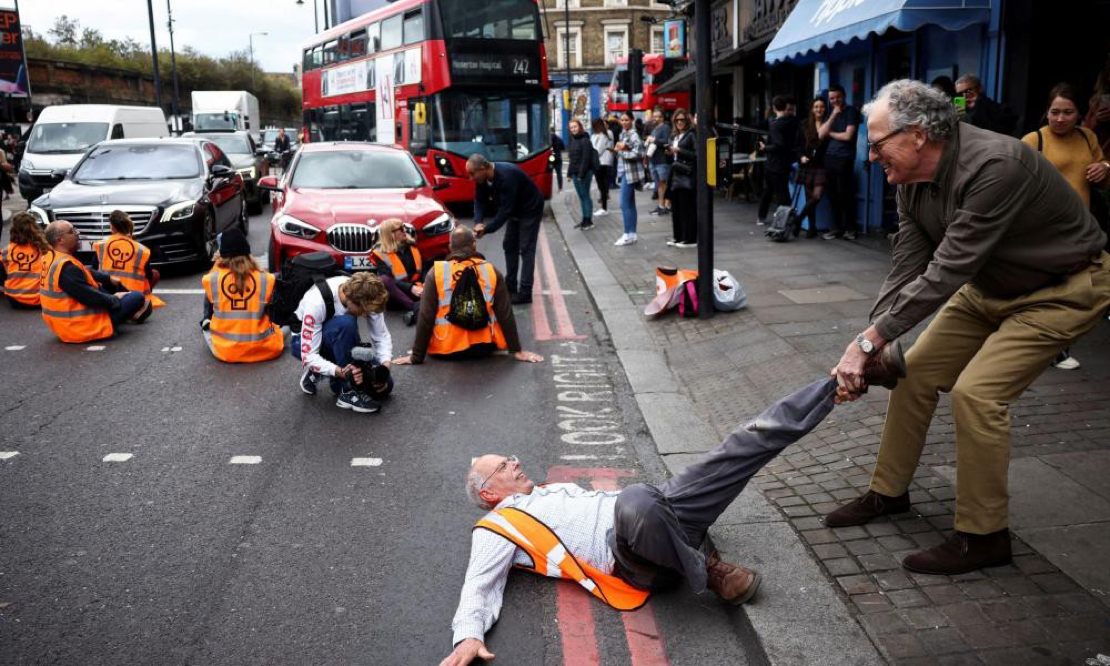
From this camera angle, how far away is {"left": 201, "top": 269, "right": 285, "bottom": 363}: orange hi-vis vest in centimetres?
770

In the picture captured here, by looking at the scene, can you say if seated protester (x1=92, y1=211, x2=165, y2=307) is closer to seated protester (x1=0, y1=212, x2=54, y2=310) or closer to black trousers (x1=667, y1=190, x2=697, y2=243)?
seated protester (x1=0, y1=212, x2=54, y2=310)

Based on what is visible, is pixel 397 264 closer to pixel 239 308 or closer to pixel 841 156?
pixel 239 308

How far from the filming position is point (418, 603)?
3840 millimetres

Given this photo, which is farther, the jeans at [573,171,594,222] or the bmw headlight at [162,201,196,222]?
the jeans at [573,171,594,222]

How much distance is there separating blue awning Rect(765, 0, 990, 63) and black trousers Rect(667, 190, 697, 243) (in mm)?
2201

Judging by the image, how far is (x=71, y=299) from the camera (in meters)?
8.45

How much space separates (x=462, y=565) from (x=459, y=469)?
1.23 m

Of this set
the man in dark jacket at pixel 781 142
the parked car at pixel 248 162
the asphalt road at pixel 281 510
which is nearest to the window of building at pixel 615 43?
the parked car at pixel 248 162

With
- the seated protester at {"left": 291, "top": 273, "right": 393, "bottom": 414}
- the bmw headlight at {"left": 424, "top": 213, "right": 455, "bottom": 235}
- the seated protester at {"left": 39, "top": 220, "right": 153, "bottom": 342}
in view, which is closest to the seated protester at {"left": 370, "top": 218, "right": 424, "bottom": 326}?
the bmw headlight at {"left": 424, "top": 213, "right": 455, "bottom": 235}

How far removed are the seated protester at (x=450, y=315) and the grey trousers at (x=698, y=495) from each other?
413 cm

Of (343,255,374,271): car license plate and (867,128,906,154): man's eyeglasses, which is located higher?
(867,128,906,154): man's eyeglasses

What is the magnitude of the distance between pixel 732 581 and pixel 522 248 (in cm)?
679

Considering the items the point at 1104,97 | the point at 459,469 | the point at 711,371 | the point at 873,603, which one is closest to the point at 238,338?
the point at 459,469

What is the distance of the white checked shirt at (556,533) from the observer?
360 cm
